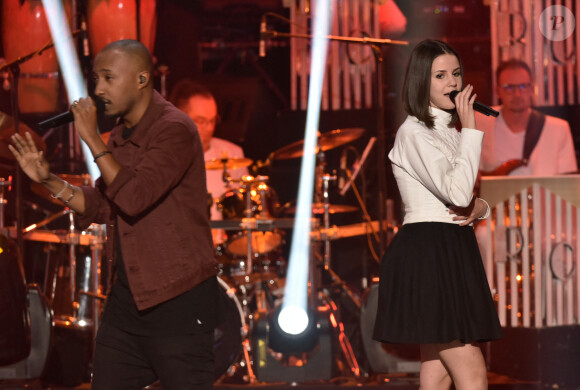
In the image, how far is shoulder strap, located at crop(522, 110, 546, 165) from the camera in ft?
20.2

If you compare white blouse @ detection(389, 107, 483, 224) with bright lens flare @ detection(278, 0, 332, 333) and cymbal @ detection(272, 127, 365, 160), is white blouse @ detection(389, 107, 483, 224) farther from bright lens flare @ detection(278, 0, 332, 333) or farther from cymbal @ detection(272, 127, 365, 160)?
cymbal @ detection(272, 127, 365, 160)

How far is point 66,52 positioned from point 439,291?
404cm

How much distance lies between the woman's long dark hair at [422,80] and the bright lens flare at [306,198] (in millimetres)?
2465

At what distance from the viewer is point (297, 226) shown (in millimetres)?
6043

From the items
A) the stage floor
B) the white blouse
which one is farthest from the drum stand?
the white blouse

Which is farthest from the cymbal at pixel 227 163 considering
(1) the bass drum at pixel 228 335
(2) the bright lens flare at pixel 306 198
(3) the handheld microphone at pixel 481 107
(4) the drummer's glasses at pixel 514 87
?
(3) the handheld microphone at pixel 481 107

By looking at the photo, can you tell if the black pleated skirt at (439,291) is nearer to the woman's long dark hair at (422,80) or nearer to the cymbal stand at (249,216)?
the woman's long dark hair at (422,80)

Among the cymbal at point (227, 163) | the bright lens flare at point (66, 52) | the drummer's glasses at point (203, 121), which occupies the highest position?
the bright lens flare at point (66, 52)

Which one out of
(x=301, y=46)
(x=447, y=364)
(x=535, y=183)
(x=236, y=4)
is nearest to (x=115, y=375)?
(x=447, y=364)

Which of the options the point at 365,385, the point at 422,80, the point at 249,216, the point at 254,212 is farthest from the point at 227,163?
the point at 422,80

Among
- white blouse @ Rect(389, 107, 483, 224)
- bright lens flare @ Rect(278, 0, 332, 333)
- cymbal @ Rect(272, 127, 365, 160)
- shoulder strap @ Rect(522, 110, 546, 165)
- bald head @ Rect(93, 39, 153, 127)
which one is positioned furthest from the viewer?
cymbal @ Rect(272, 127, 365, 160)

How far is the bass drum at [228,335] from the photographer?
5.26 m

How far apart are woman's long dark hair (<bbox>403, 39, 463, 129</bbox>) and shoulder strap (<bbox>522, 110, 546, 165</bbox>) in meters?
3.08

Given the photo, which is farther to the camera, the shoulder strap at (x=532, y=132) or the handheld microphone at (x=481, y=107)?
the shoulder strap at (x=532, y=132)
